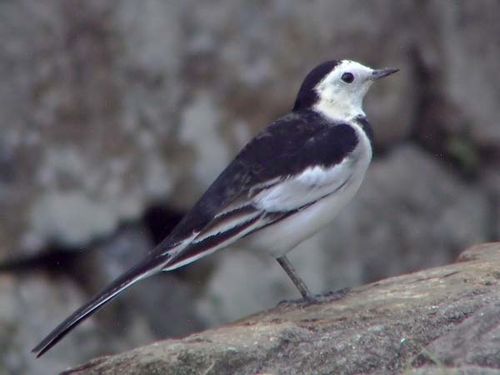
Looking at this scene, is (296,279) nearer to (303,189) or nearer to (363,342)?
→ (303,189)

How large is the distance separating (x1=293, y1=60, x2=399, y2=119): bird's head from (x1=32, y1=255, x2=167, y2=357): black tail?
1344 millimetres

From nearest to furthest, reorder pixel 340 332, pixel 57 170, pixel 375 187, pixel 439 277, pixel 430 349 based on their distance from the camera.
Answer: pixel 430 349, pixel 340 332, pixel 439 277, pixel 57 170, pixel 375 187

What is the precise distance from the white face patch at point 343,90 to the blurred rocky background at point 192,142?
6.49 ft

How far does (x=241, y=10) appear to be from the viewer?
9023 millimetres

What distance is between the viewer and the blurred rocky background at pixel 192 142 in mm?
8461

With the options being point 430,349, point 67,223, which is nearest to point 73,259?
point 67,223

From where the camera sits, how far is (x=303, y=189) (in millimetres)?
6461

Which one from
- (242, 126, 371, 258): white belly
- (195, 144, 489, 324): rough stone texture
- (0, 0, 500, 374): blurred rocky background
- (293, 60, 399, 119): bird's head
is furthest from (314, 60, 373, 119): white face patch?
(195, 144, 489, 324): rough stone texture

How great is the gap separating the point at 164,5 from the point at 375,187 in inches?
75.0

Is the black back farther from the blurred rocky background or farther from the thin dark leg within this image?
the blurred rocky background

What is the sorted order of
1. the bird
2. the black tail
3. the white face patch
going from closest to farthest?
the black tail, the bird, the white face patch

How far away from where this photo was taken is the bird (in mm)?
6145

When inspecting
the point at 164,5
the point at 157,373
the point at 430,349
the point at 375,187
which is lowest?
the point at 375,187

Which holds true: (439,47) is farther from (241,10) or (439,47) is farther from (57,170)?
(57,170)
